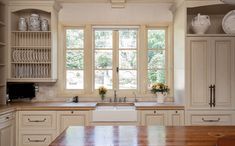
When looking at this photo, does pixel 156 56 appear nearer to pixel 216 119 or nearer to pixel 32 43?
pixel 216 119

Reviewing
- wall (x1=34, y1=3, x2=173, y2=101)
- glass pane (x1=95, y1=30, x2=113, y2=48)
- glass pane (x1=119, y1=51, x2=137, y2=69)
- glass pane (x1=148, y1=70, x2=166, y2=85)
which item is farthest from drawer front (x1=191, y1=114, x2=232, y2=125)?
glass pane (x1=95, y1=30, x2=113, y2=48)

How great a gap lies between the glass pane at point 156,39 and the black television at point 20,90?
7.00 feet

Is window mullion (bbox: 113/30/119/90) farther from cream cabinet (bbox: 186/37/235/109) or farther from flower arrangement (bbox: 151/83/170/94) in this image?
cream cabinet (bbox: 186/37/235/109)

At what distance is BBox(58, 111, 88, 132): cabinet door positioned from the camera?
4406 millimetres

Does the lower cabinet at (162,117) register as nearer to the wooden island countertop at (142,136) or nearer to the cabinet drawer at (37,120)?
the cabinet drawer at (37,120)

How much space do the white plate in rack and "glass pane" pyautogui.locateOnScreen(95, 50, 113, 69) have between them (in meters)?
1.91

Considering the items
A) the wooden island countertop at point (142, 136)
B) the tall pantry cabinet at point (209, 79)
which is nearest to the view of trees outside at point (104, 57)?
the tall pantry cabinet at point (209, 79)

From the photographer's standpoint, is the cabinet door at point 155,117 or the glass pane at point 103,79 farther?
the glass pane at point 103,79

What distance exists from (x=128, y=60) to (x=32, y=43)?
1653mm

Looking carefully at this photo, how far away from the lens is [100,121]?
441 centimetres

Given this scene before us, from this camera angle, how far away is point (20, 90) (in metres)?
4.92

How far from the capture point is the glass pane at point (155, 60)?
5203 mm

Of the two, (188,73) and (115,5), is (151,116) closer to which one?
(188,73)

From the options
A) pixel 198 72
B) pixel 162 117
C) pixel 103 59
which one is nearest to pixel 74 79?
pixel 103 59
